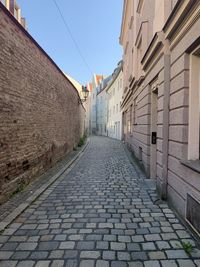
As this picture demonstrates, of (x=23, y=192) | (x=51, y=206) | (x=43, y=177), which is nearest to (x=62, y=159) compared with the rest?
(x=43, y=177)

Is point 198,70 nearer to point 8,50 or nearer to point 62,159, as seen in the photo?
point 8,50

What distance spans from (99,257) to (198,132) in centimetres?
232

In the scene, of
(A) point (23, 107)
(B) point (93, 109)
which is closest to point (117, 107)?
(A) point (23, 107)

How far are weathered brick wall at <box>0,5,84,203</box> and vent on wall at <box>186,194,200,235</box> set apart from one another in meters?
3.28

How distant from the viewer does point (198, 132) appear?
165 inches

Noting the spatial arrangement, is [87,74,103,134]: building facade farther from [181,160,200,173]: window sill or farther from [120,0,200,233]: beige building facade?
[181,160,200,173]: window sill

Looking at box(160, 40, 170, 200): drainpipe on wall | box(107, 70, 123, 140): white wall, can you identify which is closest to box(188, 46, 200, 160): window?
box(160, 40, 170, 200): drainpipe on wall

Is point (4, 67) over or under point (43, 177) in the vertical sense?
over

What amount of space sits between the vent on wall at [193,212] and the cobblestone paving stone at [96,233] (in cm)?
18

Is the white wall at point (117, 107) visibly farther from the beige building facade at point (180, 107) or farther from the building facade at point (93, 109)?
the beige building facade at point (180, 107)

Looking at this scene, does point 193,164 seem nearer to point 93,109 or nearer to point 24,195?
point 24,195

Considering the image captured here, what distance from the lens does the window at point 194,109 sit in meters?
4.21

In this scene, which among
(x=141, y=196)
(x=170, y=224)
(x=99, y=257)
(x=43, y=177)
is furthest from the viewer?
(x=43, y=177)

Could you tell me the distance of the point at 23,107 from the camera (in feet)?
21.0
